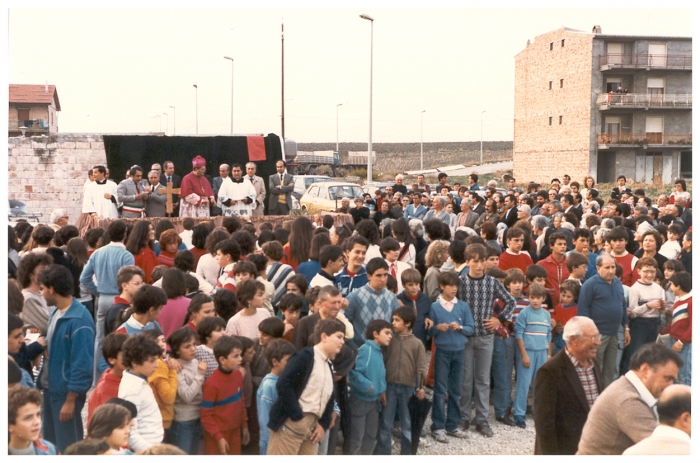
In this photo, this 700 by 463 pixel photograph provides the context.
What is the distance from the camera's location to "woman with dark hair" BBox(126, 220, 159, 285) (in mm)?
7090

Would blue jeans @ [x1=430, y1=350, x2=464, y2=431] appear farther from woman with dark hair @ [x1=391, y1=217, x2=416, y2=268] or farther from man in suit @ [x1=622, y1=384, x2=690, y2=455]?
man in suit @ [x1=622, y1=384, x2=690, y2=455]

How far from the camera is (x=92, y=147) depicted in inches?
571

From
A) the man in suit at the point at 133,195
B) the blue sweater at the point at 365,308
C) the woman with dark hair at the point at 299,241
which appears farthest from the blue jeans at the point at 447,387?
the man in suit at the point at 133,195

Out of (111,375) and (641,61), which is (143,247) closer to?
(111,375)

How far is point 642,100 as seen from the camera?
46.3 meters

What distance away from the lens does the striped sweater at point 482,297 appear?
6477 millimetres

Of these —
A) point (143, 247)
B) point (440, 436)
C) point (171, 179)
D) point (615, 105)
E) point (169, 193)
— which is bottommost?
point (440, 436)

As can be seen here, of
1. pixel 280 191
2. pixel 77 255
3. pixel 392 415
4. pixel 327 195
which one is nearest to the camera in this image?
pixel 392 415

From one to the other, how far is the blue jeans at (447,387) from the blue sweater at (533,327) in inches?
27.8

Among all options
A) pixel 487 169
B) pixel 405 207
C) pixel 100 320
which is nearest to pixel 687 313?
pixel 100 320

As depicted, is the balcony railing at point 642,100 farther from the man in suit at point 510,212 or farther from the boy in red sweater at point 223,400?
the boy in red sweater at point 223,400

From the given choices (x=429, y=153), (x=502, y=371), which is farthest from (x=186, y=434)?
(x=429, y=153)

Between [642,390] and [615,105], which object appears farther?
[615,105]

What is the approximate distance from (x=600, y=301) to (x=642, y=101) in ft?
144
